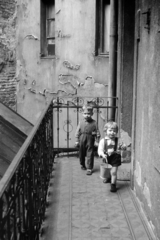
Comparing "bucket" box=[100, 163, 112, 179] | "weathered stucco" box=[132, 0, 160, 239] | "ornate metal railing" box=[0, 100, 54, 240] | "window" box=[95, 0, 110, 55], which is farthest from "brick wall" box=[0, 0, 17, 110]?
"ornate metal railing" box=[0, 100, 54, 240]

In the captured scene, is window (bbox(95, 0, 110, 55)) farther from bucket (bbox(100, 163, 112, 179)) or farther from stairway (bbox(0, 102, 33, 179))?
bucket (bbox(100, 163, 112, 179))

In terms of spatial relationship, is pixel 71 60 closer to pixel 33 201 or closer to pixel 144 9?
pixel 144 9

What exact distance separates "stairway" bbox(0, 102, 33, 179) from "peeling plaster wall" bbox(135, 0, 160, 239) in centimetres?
178

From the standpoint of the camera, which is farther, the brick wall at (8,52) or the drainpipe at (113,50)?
the brick wall at (8,52)

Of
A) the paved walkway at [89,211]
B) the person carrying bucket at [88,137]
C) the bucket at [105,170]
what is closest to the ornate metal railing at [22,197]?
the paved walkway at [89,211]

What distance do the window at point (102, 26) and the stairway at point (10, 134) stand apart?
17.8 feet

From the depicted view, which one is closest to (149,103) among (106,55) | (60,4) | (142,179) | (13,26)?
(142,179)

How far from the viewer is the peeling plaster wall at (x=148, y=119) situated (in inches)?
169

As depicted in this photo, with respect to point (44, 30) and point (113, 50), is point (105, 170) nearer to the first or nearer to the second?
point (113, 50)

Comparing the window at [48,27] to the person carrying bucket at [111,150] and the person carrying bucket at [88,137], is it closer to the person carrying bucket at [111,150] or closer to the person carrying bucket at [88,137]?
the person carrying bucket at [88,137]

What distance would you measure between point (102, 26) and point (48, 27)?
1801mm

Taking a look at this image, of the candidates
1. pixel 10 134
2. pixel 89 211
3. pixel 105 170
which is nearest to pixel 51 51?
pixel 10 134

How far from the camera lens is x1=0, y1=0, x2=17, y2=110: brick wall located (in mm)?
12164

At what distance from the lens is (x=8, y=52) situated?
40.4 feet
